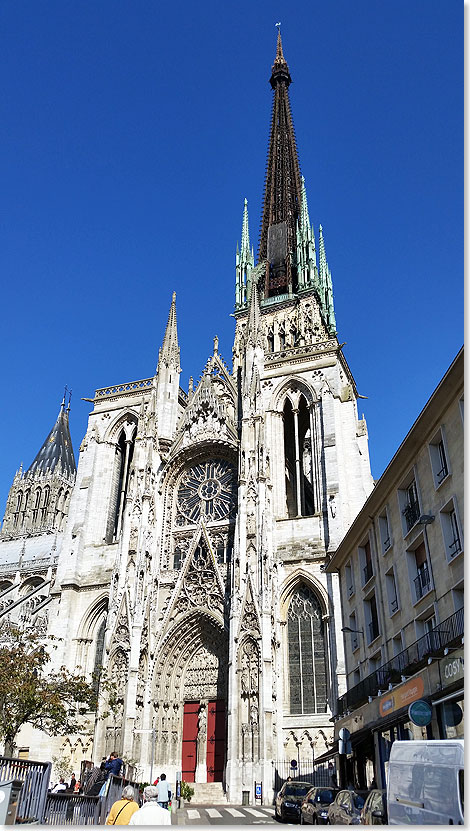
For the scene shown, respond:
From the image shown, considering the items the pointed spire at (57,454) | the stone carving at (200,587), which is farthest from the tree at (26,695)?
the pointed spire at (57,454)

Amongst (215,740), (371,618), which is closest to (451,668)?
(371,618)

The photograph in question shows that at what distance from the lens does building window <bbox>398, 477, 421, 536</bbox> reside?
54.9 ft

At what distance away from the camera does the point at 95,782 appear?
41.2 ft

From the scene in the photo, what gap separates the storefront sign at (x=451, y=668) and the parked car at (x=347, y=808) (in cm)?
255

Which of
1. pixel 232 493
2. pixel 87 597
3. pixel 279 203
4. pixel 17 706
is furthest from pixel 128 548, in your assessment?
pixel 279 203

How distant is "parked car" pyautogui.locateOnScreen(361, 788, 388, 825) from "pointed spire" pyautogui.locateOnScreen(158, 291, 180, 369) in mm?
28218

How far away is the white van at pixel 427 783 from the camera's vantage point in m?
6.51

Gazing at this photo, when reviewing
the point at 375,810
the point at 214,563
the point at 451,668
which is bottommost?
the point at 375,810

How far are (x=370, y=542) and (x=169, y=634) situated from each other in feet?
37.4

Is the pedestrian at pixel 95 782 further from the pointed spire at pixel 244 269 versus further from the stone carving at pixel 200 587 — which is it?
the pointed spire at pixel 244 269

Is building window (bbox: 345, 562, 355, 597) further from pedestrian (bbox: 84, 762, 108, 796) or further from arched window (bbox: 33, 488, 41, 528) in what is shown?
arched window (bbox: 33, 488, 41, 528)

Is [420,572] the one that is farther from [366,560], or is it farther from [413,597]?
[366,560]

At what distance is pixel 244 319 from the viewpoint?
48.9 m

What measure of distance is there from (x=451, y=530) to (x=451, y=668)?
377cm
